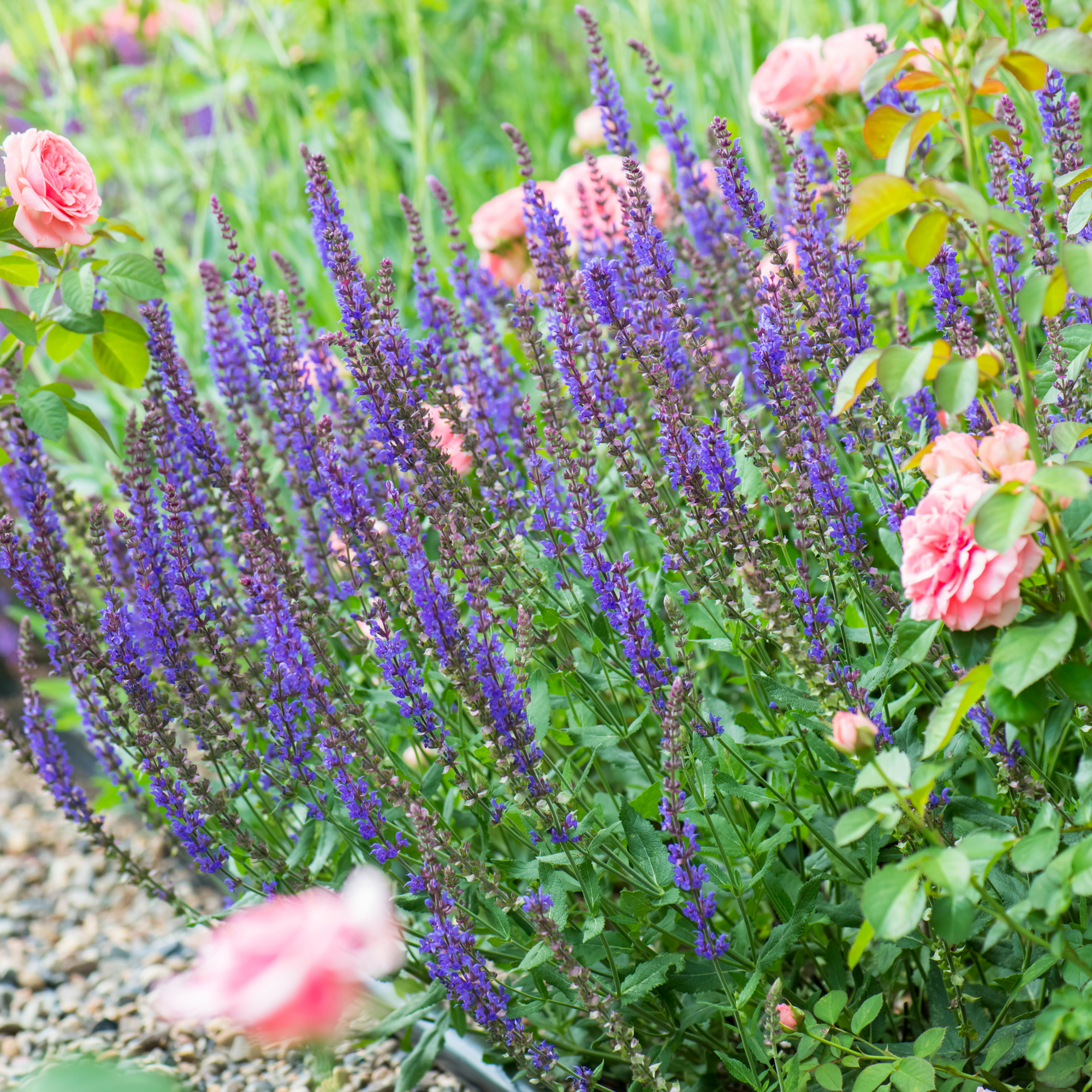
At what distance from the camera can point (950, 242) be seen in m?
2.25

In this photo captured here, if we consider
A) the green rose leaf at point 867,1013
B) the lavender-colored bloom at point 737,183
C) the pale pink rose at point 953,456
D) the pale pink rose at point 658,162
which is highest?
the lavender-colored bloom at point 737,183

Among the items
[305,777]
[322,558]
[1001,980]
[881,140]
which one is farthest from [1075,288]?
[322,558]

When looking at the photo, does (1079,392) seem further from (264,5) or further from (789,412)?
(264,5)

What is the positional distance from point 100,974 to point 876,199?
3.27 m

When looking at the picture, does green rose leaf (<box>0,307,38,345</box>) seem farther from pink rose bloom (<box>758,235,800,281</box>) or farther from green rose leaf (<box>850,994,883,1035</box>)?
green rose leaf (<box>850,994,883,1035</box>)

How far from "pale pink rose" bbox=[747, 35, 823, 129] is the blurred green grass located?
958mm

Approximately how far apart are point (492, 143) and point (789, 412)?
421 cm

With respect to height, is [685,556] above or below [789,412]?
below

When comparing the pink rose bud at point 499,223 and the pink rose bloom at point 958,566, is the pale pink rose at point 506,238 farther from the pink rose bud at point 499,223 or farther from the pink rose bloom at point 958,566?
the pink rose bloom at point 958,566

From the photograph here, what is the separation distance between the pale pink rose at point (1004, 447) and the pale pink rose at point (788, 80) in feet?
6.56

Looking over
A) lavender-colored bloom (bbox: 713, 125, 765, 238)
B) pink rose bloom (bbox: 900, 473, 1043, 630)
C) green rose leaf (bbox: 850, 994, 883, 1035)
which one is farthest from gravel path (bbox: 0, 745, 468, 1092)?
lavender-colored bloom (bbox: 713, 125, 765, 238)

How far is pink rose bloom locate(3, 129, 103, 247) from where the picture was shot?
1.78 m

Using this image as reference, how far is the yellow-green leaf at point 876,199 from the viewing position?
1.24 meters

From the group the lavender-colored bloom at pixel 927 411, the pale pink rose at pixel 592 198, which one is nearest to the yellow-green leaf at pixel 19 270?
the pale pink rose at pixel 592 198
